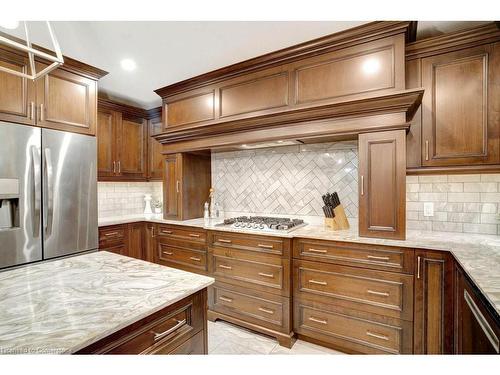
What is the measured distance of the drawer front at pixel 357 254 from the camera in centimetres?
179

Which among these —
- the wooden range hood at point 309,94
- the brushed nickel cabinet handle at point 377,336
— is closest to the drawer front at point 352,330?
the brushed nickel cabinet handle at point 377,336

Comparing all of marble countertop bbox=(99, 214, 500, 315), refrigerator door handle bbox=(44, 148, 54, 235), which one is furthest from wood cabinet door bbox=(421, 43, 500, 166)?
refrigerator door handle bbox=(44, 148, 54, 235)

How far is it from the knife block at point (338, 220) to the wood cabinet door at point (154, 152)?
263 centimetres

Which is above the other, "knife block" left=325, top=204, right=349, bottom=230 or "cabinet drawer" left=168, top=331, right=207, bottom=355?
"knife block" left=325, top=204, right=349, bottom=230

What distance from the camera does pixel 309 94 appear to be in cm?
223

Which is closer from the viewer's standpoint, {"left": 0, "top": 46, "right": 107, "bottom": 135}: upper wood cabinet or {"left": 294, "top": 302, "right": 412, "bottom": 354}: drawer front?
{"left": 294, "top": 302, "right": 412, "bottom": 354}: drawer front

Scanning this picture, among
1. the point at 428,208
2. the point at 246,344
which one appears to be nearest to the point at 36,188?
the point at 246,344

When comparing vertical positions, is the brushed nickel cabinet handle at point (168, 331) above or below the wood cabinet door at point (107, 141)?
below

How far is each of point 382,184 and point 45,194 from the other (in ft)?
9.19

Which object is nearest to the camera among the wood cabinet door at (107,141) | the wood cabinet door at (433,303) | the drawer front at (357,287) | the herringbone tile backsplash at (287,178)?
the wood cabinet door at (433,303)

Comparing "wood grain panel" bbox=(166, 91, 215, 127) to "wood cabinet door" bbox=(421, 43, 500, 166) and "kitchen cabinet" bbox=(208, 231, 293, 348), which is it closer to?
"kitchen cabinet" bbox=(208, 231, 293, 348)

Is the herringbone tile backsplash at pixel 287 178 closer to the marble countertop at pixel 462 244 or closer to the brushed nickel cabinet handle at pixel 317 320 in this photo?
the marble countertop at pixel 462 244

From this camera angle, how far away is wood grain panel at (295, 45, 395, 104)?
1.93 m

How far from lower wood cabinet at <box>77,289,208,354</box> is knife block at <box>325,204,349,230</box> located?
1565 millimetres
